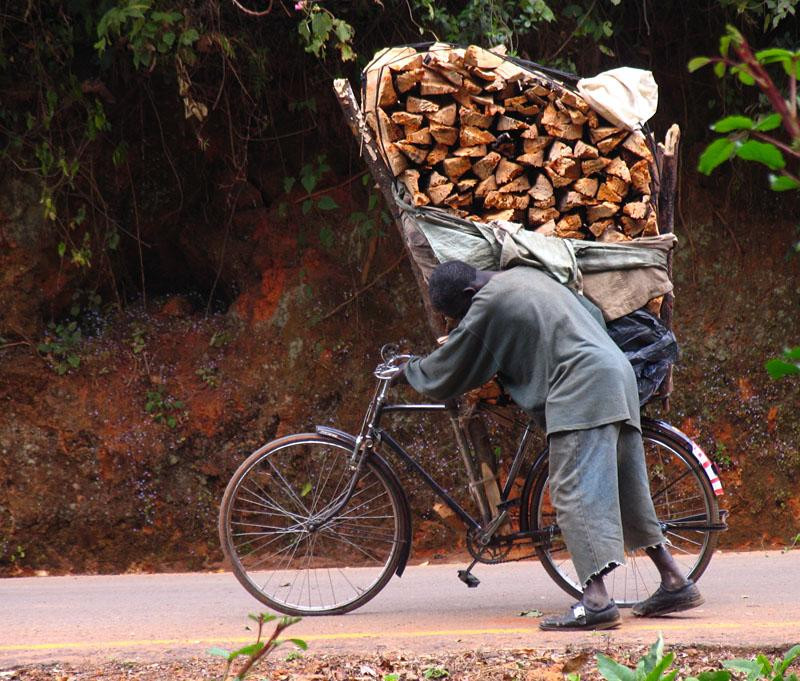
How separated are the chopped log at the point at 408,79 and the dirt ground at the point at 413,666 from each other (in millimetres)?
2538

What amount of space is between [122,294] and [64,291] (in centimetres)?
42

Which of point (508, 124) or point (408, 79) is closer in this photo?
point (408, 79)

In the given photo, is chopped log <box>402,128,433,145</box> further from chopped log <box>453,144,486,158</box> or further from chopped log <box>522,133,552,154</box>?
chopped log <box>522,133,552,154</box>

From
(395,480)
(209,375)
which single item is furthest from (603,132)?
(209,375)

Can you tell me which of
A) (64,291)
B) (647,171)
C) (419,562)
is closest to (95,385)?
(64,291)

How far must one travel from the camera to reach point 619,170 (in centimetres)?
491

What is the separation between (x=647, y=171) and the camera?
195 inches

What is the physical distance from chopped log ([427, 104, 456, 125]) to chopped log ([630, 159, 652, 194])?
905mm

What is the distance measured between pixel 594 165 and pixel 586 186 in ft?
0.35

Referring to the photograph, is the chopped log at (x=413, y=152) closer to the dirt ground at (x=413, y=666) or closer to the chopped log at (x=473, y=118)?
the chopped log at (x=473, y=118)

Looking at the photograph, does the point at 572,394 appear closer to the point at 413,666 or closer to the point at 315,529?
the point at 413,666


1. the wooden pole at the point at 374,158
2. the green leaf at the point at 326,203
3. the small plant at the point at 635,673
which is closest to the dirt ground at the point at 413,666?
the small plant at the point at 635,673

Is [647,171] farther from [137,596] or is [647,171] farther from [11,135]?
[11,135]

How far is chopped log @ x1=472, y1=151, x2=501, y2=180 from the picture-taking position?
4.90 m
